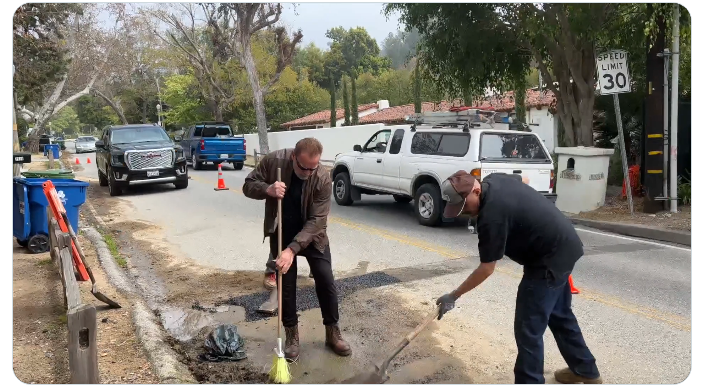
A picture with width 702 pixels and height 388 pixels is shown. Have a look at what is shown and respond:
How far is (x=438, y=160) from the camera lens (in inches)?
406

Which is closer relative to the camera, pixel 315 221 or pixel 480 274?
pixel 480 274

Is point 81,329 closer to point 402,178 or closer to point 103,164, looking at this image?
point 402,178

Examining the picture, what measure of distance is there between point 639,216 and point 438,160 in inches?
162

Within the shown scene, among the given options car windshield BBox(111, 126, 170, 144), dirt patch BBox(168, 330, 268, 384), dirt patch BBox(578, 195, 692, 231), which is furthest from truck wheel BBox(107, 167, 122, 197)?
dirt patch BBox(168, 330, 268, 384)

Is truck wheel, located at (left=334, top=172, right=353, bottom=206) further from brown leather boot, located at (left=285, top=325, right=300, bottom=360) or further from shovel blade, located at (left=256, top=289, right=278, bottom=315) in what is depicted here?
brown leather boot, located at (left=285, top=325, right=300, bottom=360)

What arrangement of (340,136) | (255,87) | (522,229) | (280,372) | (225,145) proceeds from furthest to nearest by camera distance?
1. (255,87)
2. (340,136)
3. (225,145)
4. (280,372)
5. (522,229)

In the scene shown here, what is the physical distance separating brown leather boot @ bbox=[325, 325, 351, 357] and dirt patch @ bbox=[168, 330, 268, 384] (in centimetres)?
64

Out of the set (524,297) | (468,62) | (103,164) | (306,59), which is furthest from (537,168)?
(306,59)

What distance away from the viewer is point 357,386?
3998 mm

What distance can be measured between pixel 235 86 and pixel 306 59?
19315mm

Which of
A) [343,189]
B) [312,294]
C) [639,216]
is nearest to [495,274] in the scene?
[312,294]

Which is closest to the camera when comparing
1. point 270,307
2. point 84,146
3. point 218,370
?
point 218,370

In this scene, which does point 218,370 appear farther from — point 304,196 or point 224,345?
point 304,196

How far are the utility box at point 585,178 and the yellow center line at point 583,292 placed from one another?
4371 millimetres
